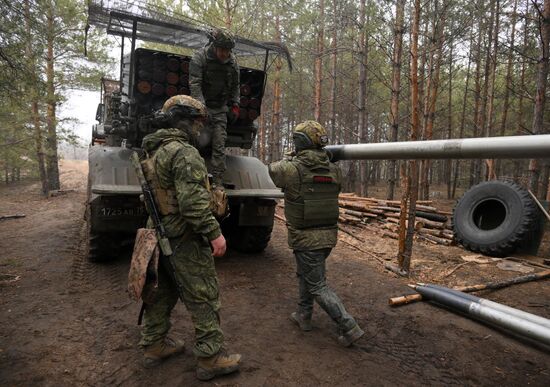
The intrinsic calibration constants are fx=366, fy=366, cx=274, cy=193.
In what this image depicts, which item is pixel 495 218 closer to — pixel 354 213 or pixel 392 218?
pixel 392 218

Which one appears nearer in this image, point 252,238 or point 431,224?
point 252,238

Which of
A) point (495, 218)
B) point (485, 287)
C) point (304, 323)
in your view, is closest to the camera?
point (304, 323)

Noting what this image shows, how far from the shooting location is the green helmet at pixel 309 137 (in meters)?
3.54

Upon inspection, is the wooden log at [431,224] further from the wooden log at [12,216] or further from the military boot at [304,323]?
the wooden log at [12,216]

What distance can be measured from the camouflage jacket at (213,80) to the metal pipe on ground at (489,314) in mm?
3712

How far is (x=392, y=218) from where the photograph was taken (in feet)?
34.7

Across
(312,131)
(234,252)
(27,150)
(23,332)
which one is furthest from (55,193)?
(312,131)

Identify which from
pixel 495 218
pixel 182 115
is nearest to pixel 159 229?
pixel 182 115

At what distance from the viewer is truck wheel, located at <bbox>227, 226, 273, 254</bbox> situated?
20.2ft

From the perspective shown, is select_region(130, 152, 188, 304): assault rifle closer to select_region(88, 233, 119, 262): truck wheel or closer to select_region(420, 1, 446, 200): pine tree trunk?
select_region(88, 233, 119, 262): truck wheel

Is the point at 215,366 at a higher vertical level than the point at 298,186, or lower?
lower

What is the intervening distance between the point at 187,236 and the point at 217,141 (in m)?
2.77

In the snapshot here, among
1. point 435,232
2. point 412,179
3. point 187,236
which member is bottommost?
point 435,232

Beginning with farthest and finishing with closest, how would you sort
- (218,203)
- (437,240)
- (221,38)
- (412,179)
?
1. (437,240)
2. (412,179)
3. (221,38)
4. (218,203)
